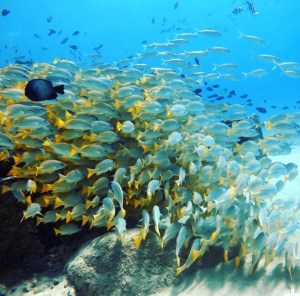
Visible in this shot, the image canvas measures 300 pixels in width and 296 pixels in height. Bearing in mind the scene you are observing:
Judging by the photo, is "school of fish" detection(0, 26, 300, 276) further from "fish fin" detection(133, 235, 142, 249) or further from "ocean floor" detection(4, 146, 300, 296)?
"ocean floor" detection(4, 146, 300, 296)

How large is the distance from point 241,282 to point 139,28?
12217cm

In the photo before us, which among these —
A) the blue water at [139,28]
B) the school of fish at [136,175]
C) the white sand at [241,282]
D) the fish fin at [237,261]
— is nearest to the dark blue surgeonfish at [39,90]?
the school of fish at [136,175]

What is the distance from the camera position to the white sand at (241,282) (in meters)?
3.55

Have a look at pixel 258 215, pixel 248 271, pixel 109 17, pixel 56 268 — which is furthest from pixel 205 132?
pixel 109 17

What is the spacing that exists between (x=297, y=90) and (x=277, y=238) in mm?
92757

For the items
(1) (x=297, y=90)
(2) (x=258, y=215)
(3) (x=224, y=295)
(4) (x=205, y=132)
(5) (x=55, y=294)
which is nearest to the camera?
(3) (x=224, y=295)

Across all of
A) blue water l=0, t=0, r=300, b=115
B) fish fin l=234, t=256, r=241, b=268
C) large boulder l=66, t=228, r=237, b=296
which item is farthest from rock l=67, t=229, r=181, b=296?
blue water l=0, t=0, r=300, b=115

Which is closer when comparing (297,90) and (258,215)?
(258,215)

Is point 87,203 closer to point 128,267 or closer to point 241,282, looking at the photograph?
point 128,267

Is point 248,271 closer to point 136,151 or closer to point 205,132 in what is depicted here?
point 136,151

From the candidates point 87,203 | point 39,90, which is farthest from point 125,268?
point 39,90

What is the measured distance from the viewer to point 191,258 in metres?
3.61

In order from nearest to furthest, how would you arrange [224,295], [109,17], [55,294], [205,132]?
[224,295]
[55,294]
[205,132]
[109,17]

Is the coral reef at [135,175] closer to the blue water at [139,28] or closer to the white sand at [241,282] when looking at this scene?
the white sand at [241,282]
